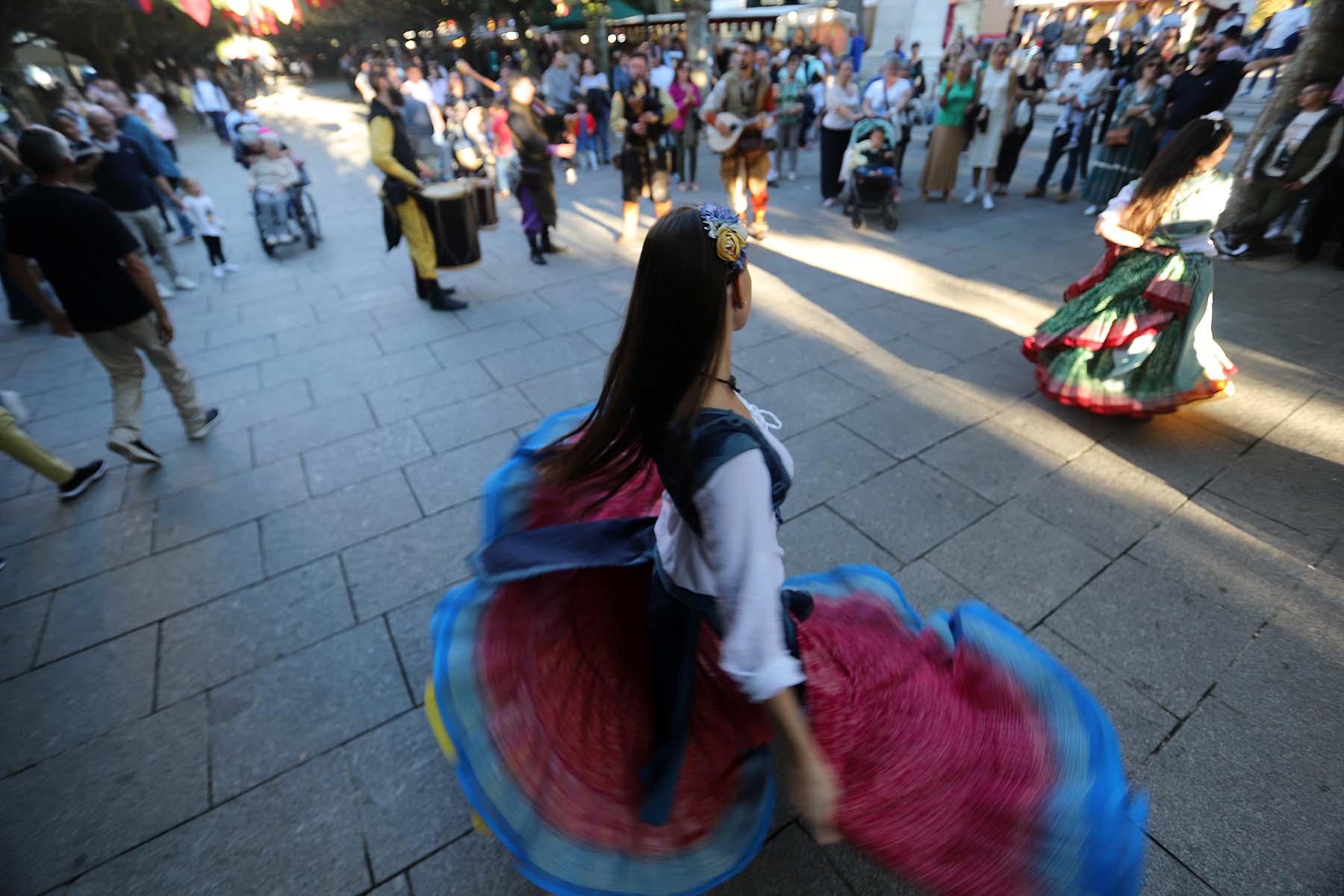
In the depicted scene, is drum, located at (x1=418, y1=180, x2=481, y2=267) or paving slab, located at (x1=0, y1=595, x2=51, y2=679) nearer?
paving slab, located at (x1=0, y1=595, x2=51, y2=679)

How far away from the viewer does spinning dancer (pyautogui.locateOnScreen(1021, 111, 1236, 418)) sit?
11.3 ft

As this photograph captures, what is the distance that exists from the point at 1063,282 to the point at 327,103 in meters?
28.8

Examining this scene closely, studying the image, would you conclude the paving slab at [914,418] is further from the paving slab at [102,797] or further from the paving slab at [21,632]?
the paving slab at [21,632]

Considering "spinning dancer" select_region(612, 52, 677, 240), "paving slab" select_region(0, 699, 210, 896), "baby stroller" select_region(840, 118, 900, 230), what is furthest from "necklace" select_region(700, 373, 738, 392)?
"baby stroller" select_region(840, 118, 900, 230)

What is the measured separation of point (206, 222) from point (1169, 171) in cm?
880

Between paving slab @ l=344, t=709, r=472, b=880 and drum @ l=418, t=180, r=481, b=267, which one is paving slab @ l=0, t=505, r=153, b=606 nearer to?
paving slab @ l=344, t=709, r=472, b=880

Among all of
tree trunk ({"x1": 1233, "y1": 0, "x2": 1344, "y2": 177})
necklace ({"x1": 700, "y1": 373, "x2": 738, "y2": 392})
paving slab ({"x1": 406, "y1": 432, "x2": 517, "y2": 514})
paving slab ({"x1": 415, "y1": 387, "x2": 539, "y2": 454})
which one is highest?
tree trunk ({"x1": 1233, "y1": 0, "x2": 1344, "y2": 177})

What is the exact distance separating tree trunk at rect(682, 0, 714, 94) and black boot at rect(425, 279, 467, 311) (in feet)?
25.0

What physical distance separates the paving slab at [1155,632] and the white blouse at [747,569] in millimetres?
2013

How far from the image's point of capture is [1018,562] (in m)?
2.96

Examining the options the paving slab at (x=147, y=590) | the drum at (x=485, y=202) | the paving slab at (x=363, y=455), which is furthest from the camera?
the drum at (x=485, y=202)

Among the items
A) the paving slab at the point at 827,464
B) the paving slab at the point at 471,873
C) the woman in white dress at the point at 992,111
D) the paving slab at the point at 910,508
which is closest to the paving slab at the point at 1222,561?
the paving slab at the point at 910,508

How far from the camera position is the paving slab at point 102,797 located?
2051 millimetres

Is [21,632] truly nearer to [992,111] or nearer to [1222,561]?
[1222,561]
